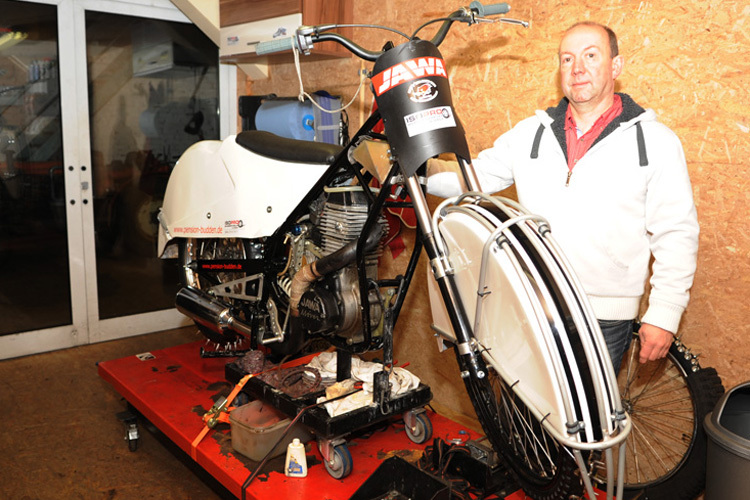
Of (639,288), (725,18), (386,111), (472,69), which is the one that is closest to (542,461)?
(639,288)

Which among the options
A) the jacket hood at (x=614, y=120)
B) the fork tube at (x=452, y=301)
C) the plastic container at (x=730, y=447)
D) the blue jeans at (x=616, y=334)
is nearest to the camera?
the plastic container at (x=730, y=447)

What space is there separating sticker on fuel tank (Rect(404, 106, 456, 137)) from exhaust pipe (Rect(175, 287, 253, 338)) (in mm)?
1210

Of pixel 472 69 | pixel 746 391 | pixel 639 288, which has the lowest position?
pixel 746 391

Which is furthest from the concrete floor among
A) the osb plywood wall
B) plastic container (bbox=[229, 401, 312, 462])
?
the osb plywood wall

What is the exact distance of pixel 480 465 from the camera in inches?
82.0

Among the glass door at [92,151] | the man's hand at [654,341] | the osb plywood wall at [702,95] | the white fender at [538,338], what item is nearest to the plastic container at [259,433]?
the white fender at [538,338]

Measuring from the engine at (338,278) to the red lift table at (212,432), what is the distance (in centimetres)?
44

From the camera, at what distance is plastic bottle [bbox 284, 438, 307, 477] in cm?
216

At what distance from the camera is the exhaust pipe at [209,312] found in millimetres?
2686

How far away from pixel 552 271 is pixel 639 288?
51cm

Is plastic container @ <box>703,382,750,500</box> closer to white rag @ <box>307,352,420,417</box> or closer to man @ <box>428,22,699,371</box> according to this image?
man @ <box>428,22,699,371</box>

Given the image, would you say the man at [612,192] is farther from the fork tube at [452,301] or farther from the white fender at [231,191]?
the white fender at [231,191]

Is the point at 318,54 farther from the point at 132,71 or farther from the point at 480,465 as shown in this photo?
the point at 480,465

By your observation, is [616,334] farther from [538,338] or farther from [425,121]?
[425,121]
